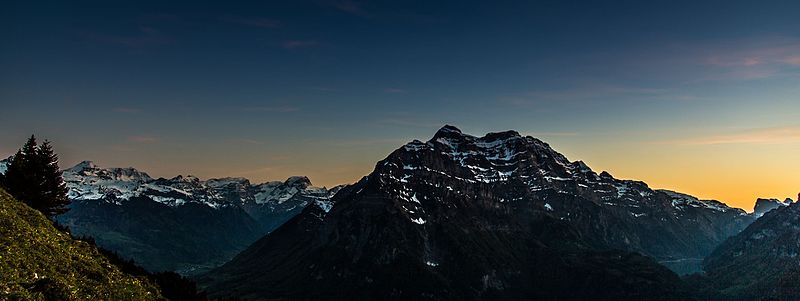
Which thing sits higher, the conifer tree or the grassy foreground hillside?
the conifer tree

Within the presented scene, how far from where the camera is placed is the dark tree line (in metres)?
114

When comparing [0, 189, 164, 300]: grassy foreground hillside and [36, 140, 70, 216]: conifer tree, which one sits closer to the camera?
[0, 189, 164, 300]: grassy foreground hillside

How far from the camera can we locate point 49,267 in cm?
7419

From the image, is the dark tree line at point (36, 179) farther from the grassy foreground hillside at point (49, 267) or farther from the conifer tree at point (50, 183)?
the grassy foreground hillside at point (49, 267)

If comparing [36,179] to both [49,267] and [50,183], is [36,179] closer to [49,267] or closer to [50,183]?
[50,183]

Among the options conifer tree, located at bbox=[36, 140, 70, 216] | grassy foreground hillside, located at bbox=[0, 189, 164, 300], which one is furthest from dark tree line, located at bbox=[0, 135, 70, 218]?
grassy foreground hillside, located at bbox=[0, 189, 164, 300]

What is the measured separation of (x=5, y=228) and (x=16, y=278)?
1555 cm

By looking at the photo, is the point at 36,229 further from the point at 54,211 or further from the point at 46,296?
the point at 54,211

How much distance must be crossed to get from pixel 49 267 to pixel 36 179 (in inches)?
2093

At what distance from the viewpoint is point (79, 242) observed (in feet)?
304

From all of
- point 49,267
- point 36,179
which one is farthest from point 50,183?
point 49,267

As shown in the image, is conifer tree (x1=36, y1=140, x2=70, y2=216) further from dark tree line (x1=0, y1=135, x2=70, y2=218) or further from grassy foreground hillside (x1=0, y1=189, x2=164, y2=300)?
grassy foreground hillside (x1=0, y1=189, x2=164, y2=300)

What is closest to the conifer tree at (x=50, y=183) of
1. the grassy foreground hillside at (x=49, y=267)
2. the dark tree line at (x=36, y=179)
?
the dark tree line at (x=36, y=179)

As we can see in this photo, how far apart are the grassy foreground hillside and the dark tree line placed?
2586 cm
